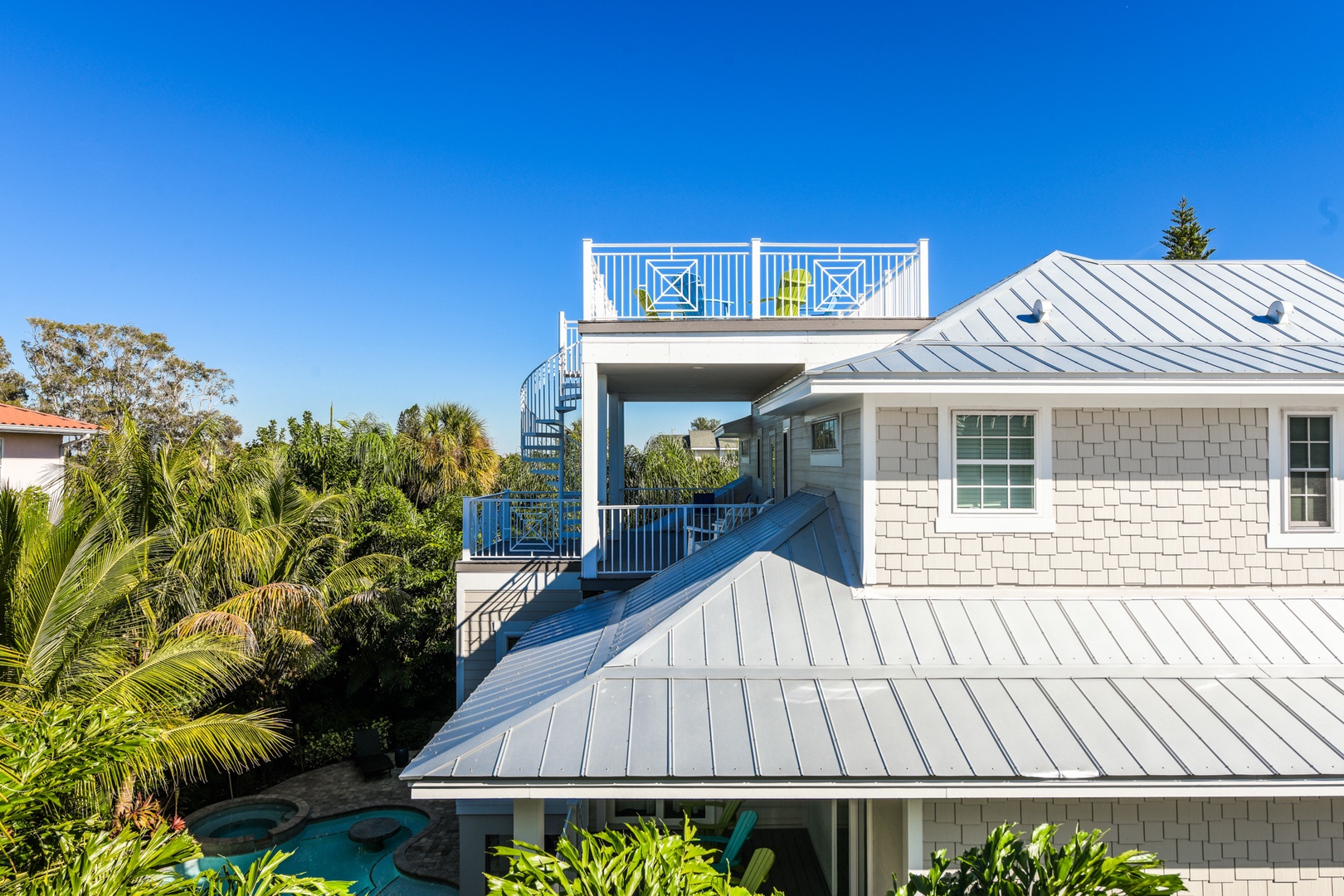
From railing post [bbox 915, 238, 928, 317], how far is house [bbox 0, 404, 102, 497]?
2030cm

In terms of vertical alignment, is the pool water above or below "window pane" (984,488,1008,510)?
below

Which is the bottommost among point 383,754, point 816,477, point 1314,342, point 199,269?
point 383,754

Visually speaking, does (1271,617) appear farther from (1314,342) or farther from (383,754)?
(383,754)

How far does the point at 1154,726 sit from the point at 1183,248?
96.9ft

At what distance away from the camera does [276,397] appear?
2761 centimetres

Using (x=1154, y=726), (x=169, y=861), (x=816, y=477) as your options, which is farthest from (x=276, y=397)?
(x=1154, y=726)

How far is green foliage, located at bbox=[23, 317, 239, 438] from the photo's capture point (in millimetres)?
31422

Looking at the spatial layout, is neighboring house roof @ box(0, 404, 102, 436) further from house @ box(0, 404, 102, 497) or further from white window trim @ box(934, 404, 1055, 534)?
white window trim @ box(934, 404, 1055, 534)

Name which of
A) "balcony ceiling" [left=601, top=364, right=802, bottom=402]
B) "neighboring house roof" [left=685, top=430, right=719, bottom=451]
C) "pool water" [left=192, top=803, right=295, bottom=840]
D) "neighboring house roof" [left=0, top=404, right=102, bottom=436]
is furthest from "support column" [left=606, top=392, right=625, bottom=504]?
"neighboring house roof" [left=685, top=430, right=719, bottom=451]

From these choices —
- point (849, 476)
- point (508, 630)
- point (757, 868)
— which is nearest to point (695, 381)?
point (508, 630)

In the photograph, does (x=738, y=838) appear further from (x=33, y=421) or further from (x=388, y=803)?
(x=33, y=421)

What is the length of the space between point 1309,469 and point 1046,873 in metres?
5.68

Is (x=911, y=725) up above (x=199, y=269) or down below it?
below

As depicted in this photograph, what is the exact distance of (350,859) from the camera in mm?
9867
